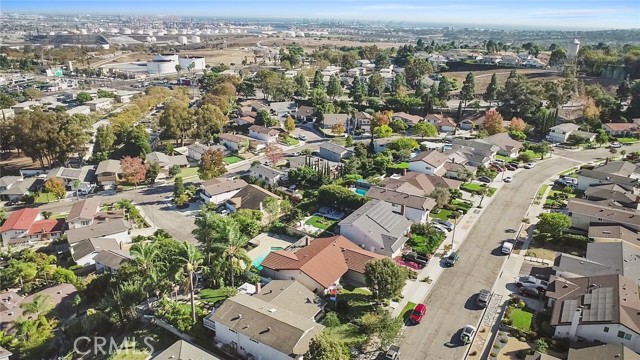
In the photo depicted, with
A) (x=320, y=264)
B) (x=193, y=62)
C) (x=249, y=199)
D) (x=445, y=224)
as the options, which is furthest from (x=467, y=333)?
(x=193, y=62)

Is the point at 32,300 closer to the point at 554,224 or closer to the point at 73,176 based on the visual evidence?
the point at 73,176

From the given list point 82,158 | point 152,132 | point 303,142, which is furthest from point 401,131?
point 82,158

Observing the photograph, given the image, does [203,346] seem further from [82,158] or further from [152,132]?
[152,132]

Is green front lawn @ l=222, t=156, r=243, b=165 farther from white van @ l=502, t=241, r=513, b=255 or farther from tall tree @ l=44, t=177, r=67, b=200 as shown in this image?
white van @ l=502, t=241, r=513, b=255

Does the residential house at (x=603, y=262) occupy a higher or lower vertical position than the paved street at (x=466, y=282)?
higher

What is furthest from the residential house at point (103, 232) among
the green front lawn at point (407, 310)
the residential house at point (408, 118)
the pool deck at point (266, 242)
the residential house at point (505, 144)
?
the residential house at point (408, 118)

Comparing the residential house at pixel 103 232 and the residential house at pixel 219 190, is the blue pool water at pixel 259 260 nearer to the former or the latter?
the residential house at pixel 219 190
